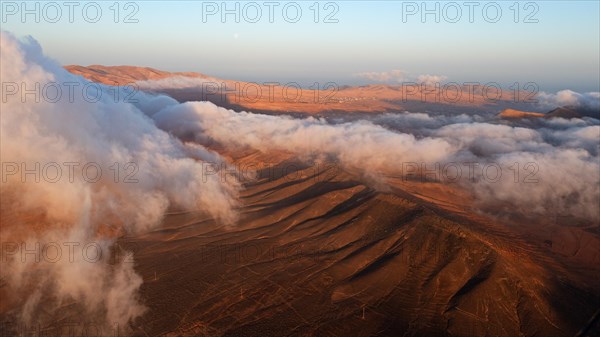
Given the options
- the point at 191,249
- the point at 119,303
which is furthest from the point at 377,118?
the point at 119,303

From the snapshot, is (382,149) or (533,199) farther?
(382,149)

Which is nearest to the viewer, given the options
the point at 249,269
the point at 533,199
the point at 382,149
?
the point at 249,269

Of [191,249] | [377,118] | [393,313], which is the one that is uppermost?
[377,118]

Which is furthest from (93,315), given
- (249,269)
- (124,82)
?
(124,82)

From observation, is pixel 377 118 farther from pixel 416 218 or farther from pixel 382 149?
pixel 416 218

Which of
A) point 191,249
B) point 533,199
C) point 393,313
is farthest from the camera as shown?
point 533,199

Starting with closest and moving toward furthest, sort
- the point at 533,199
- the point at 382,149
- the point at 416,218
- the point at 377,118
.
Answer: the point at 416,218, the point at 533,199, the point at 382,149, the point at 377,118

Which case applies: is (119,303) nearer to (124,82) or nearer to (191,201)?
(191,201)

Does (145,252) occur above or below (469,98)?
below

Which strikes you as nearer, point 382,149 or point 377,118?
point 382,149
